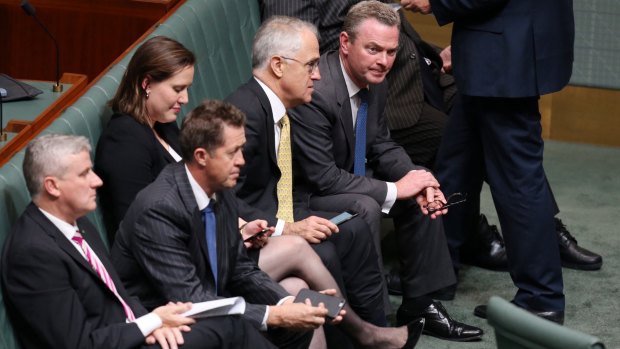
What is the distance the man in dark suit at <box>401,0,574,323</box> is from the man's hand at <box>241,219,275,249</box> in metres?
0.83

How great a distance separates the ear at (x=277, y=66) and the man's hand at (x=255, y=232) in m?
0.45

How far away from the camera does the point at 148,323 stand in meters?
2.77

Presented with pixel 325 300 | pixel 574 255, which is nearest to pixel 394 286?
pixel 574 255

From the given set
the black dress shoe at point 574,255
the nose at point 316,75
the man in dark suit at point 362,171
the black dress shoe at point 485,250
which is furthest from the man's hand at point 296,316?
the black dress shoe at point 574,255

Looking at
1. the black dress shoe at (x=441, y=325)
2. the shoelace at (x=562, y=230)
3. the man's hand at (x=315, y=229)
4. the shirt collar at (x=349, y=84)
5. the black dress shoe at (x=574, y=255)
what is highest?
the shirt collar at (x=349, y=84)

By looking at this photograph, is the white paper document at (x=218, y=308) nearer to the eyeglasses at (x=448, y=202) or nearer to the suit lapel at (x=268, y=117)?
the suit lapel at (x=268, y=117)

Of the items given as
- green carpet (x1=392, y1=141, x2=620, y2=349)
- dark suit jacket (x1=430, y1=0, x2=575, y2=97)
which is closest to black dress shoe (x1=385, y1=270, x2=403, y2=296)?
green carpet (x1=392, y1=141, x2=620, y2=349)

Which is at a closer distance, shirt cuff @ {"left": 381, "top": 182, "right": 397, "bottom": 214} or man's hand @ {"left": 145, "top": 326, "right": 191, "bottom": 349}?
man's hand @ {"left": 145, "top": 326, "right": 191, "bottom": 349}

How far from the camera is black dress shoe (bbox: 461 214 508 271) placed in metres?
4.32

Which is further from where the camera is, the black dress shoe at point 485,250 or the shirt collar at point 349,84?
the black dress shoe at point 485,250

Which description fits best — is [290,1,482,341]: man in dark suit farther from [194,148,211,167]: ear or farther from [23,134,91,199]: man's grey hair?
[23,134,91,199]: man's grey hair

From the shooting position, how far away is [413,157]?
4352mm

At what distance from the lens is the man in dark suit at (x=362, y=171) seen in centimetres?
374

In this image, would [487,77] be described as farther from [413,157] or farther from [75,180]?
[75,180]
